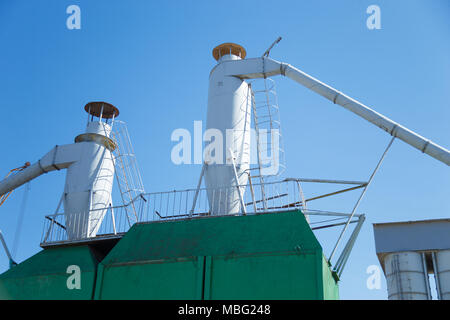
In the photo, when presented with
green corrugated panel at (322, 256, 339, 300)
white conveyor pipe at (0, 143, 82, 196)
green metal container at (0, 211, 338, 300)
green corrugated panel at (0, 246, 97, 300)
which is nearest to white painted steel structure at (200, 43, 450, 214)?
green metal container at (0, 211, 338, 300)

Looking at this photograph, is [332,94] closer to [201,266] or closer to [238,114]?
[238,114]

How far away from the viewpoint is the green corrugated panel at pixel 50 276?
16953mm

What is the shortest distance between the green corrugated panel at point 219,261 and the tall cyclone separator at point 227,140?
1.40 metres

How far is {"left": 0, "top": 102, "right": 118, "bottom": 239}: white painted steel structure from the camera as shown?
20.9 metres

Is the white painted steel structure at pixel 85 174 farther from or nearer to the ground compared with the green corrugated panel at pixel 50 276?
farther from the ground

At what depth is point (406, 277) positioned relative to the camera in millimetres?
22234

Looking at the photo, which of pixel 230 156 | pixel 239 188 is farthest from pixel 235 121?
pixel 239 188

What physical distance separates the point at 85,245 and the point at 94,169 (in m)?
4.29

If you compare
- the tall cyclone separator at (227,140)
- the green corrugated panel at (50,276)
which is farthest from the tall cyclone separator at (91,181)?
the tall cyclone separator at (227,140)

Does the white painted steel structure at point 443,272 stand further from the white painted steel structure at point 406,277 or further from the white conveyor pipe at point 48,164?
the white conveyor pipe at point 48,164

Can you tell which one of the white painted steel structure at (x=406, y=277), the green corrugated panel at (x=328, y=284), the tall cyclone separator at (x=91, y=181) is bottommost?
the green corrugated panel at (x=328, y=284)

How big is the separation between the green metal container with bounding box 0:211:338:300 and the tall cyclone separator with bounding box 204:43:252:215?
1.58 m
